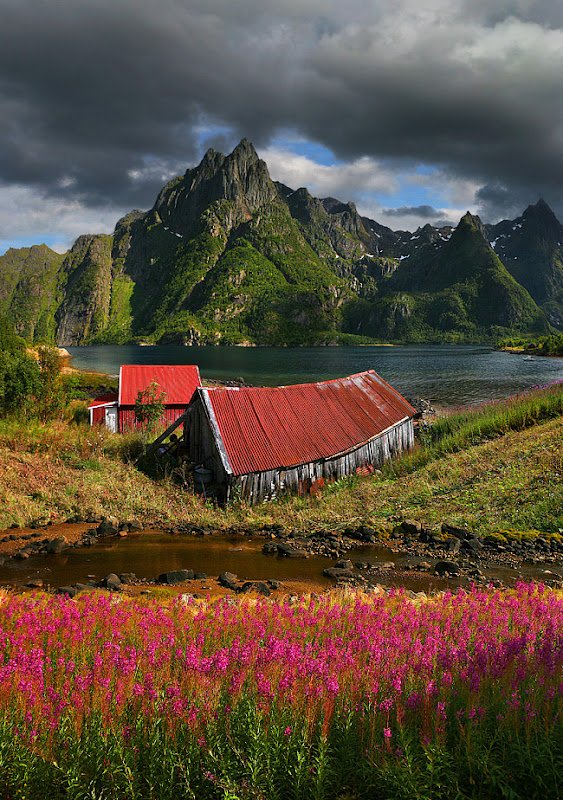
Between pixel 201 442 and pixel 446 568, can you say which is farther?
pixel 201 442

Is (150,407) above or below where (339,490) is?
above

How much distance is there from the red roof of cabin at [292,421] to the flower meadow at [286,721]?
1270cm

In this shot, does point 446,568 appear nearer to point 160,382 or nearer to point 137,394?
point 137,394

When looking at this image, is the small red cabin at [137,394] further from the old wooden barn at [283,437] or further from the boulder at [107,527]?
the boulder at [107,527]

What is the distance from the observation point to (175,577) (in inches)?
456

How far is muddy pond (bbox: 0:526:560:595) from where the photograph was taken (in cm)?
1155

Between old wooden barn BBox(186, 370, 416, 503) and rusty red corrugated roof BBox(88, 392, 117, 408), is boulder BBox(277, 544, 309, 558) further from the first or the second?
rusty red corrugated roof BBox(88, 392, 117, 408)

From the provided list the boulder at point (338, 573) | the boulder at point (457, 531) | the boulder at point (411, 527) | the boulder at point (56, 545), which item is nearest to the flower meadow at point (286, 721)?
the boulder at point (338, 573)

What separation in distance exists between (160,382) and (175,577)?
20.3 m

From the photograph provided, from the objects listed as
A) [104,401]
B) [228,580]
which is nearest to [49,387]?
[104,401]

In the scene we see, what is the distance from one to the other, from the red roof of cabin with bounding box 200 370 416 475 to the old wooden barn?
37 mm

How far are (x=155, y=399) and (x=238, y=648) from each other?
967 inches

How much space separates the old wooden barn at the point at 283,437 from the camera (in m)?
18.0

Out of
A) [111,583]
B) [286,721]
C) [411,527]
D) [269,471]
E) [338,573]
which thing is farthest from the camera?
[269,471]
